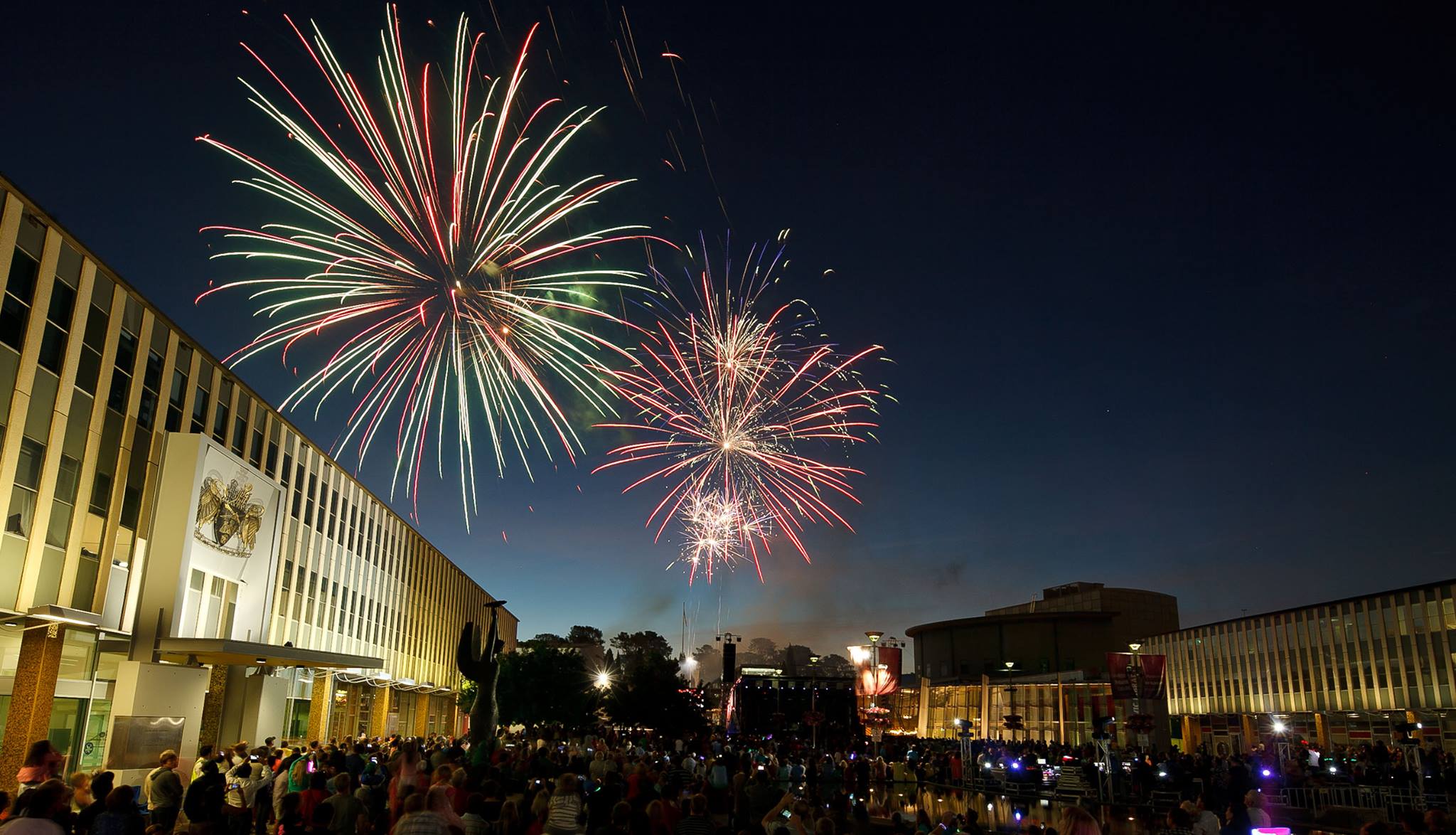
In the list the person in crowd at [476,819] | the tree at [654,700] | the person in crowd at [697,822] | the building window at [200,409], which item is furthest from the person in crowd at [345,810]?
the tree at [654,700]

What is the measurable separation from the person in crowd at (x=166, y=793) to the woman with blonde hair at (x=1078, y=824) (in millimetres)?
12076

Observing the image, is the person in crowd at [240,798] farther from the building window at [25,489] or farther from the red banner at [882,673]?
the red banner at [882,673]

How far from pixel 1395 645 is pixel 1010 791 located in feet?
90.4

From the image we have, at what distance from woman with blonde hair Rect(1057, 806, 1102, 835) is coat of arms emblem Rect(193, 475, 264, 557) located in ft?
80.8

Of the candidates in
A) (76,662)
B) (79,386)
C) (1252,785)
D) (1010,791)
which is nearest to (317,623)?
(76,662)

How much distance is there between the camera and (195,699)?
23.5m

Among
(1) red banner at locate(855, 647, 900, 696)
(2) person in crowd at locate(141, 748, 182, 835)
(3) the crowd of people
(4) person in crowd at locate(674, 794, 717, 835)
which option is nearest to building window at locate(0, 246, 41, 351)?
(3) the crowd of people

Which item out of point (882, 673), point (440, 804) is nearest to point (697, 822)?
point (440, 804)

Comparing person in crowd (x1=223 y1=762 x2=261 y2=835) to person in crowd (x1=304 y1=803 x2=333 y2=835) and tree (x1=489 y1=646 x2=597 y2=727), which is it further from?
tree (x1=489 y1=646 x2=597 y2=727)

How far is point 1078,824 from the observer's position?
8.12 meters

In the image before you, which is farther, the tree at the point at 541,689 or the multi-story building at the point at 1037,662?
the multi-story building at the point at 1037,662

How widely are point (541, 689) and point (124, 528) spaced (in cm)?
4648

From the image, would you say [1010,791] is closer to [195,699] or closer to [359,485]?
[195,699]

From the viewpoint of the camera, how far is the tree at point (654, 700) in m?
74.8
